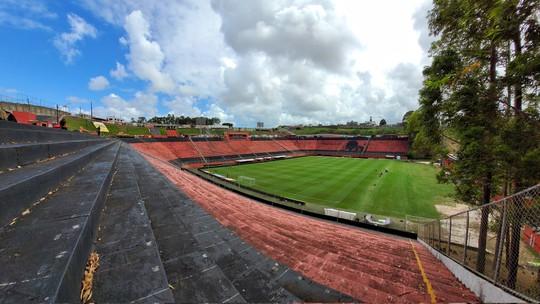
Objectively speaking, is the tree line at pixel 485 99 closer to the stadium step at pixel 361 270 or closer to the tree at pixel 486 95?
the tree at pixel 486 95

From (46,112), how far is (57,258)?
61582mm

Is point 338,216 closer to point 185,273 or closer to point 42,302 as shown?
point 185,273

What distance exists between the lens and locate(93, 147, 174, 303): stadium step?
1661 mm

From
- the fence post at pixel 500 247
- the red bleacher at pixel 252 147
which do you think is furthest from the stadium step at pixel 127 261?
the red bleacher at pixel 252 147

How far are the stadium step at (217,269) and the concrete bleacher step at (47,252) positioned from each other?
72cm

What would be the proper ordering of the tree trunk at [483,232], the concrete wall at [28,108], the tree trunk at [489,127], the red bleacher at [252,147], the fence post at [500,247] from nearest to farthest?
1. the fence post at [500,247]
2. the tree trunk at [489,127]
3. the tree trunk at [483,232]
4. the red bleacher at [252,147]
5. the concrete wall at [28,108]

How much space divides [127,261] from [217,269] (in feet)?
2.74

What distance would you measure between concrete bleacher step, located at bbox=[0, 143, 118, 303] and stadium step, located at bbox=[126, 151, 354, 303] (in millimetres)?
724

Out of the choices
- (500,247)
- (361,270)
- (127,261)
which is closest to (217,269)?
(127,261)

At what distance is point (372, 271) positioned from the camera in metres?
4.27

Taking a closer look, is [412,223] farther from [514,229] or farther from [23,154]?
[23,154]

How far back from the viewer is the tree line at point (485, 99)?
4543 mm

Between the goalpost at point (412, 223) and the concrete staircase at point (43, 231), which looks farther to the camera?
the goalpost at point (412, 223)

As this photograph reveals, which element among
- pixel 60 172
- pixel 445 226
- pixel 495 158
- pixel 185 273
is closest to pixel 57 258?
pixel 185 273
